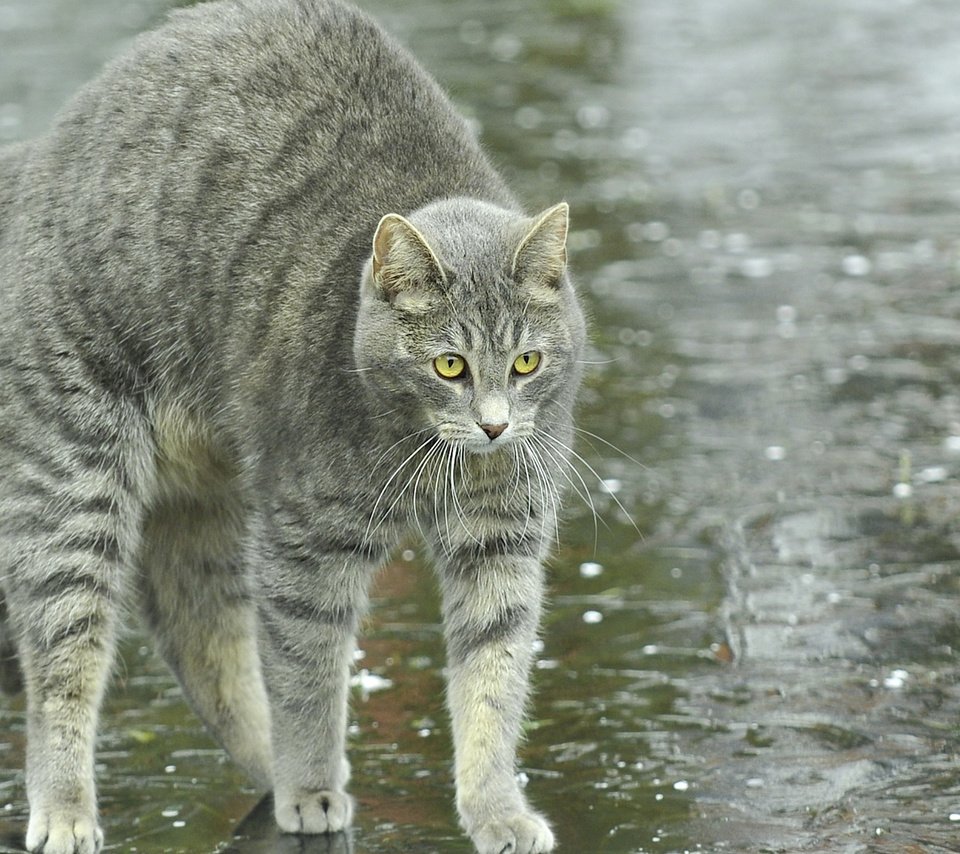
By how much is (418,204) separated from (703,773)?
6.22 ft

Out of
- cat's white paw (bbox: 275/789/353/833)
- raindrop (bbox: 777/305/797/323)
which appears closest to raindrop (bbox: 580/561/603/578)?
cat's white paw (bbox: 275/789/353/833)

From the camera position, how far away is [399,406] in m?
4.78

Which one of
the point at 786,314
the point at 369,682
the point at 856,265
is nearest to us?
the point at 369,682

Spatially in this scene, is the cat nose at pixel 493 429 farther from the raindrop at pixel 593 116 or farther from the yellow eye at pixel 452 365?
the raindrop at pixel 593 116

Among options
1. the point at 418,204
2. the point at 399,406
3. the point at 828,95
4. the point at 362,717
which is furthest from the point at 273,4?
the point at 828,95

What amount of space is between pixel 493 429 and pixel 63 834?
5.58 feet

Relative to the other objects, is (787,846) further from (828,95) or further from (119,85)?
(828,95)

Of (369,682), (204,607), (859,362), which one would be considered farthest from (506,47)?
(204,607)

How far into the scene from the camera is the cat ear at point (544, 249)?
15.5ft

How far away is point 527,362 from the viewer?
474 centimetres

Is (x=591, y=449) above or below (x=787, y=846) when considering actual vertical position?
below

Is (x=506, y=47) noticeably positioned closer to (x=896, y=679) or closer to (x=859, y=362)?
(x=859, y=362)

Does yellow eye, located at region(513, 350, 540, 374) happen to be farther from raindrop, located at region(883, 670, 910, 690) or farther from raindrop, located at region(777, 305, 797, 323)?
raindrop, located at region(777, 305, 797, 323)

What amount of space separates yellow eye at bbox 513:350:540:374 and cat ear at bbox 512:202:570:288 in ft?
0.68
